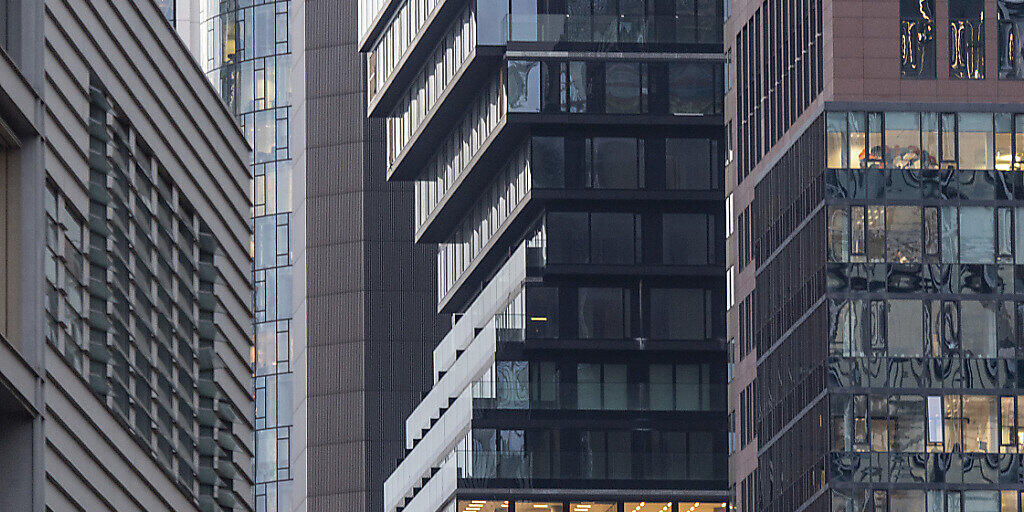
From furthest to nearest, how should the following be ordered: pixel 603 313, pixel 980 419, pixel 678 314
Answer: pixel 678 314, pixel 603 313, pixel 980 419

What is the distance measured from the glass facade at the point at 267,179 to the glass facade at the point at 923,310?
66.9 m

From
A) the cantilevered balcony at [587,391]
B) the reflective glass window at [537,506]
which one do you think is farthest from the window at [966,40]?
the reflective glass window at [537,506]

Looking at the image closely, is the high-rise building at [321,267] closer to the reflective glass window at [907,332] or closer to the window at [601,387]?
the window at [601,387]

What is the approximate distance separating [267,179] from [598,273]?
57.1 m

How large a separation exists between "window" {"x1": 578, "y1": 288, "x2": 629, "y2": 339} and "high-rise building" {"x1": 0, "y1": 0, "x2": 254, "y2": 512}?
66048 mm

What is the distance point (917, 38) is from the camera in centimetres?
10256

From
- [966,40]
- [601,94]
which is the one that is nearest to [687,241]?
[601,94]

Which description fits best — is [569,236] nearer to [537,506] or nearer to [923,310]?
[537,506]

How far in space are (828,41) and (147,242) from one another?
62.7m

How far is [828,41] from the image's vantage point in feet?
339

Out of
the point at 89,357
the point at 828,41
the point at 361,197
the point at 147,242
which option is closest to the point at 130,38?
the point at 147,242

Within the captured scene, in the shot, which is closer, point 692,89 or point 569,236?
point 569,236

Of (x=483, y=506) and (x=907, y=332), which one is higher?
(x=907, y=332)

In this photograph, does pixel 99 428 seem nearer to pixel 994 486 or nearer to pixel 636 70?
pixel 994 486
